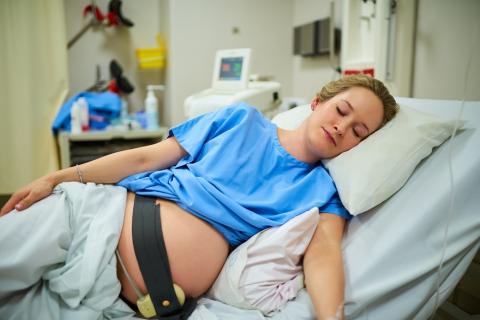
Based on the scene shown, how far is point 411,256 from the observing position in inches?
32.9

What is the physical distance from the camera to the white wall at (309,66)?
2.67 metres

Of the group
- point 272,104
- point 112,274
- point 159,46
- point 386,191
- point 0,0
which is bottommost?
point 112,274

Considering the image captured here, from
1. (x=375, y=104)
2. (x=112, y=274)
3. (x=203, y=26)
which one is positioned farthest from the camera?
(x=203, y=26)

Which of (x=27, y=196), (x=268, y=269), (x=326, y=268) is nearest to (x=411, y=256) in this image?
(x=326, y=268)

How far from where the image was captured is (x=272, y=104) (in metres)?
2.19

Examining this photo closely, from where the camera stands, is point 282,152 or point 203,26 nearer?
point 282,152

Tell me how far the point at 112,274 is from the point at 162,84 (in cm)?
245

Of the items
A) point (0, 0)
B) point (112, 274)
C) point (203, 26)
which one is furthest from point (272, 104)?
point (0, 0)

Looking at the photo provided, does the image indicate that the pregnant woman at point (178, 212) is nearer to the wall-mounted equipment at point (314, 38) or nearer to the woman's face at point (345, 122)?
the woman's face at point (345, 122)

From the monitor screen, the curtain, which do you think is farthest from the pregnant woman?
the curtain

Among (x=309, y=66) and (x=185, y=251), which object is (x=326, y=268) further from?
(x=309, y=66)

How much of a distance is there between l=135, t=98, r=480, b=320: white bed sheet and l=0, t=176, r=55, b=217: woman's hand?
47 centimetres

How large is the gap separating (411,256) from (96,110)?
2.25 meters

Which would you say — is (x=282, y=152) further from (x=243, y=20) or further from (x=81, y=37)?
(x=81, y=37)
